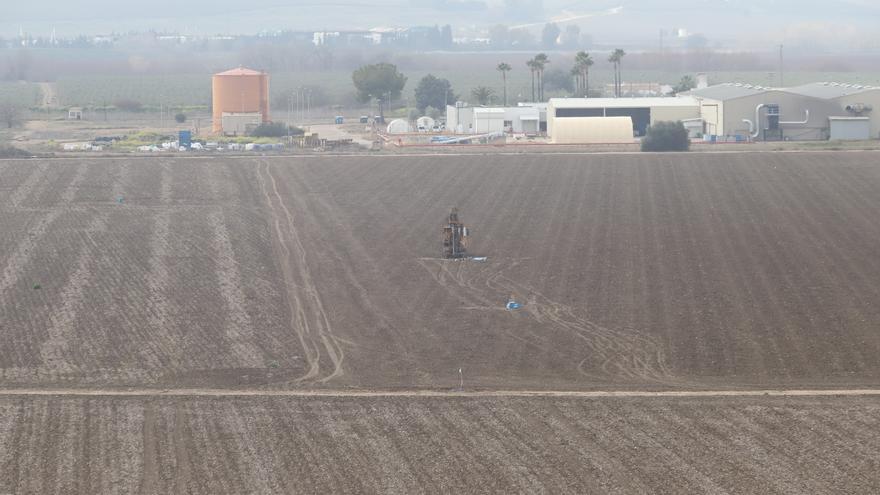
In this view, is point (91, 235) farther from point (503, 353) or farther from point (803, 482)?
point (803, 482)

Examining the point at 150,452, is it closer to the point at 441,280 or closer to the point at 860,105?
the point at 441,280

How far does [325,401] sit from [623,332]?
7.05 metres

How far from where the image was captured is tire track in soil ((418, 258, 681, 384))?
22.8 metres

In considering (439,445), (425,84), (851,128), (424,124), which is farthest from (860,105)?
(439,445)

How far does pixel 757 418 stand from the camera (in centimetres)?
1898

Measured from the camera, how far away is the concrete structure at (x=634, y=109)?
74438 millimetres

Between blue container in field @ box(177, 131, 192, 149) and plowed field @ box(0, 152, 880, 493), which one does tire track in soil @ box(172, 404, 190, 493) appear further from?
blue container in field @ box(177, 131, 192, 149)

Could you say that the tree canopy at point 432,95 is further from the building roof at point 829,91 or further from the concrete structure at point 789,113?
the concrete structure at point 789,113

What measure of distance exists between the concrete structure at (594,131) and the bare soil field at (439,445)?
1841 inches

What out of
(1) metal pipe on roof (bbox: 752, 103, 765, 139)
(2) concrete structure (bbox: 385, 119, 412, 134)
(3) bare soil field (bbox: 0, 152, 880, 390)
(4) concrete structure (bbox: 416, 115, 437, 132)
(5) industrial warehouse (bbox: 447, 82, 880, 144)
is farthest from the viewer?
(4) concrete structure (bbox: 416, 115, 437, 132)

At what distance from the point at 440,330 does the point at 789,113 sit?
4687 cm

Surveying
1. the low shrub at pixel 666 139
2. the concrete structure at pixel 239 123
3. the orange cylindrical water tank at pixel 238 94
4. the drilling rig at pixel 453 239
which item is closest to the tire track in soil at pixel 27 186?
the drilling rig at pixel 453 239

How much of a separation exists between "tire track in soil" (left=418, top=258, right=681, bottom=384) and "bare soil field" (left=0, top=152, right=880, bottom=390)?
0.22ft

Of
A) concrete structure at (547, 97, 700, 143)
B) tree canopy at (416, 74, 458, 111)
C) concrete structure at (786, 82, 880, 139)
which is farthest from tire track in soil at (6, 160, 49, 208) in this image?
tree canopy at (416, 74, 458, 111)
